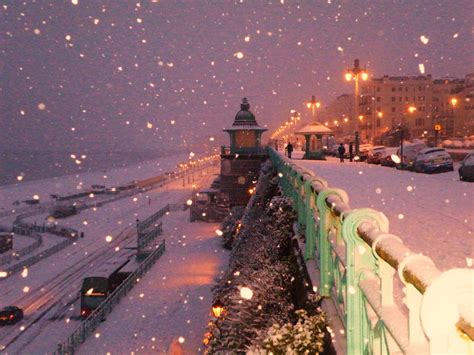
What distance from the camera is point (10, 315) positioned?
2700 centimetres

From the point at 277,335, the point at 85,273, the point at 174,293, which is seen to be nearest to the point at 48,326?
the point at 174,293

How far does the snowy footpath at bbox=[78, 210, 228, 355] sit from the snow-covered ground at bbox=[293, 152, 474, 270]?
780cm

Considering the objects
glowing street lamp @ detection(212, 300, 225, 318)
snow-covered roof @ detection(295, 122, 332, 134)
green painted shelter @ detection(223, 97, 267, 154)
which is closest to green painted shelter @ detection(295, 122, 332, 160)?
snow-covered roof @ detection(295, 122, 332, 134)

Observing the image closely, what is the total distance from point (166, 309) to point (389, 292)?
19.1 metres

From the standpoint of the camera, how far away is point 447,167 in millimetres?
28172

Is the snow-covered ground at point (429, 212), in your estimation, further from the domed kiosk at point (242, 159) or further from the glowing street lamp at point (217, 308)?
the domed kiosk at point (242, 159)

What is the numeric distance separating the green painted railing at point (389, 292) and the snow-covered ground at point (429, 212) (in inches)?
86.8

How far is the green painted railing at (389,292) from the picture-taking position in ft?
5.04

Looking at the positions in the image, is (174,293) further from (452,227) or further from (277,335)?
(277,335)

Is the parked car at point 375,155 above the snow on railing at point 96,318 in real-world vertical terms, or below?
above

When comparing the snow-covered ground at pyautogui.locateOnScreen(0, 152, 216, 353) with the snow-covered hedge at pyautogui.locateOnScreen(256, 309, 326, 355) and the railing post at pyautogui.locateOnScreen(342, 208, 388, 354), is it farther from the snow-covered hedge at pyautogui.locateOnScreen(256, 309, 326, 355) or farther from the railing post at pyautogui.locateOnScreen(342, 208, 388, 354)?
the railing post at pyautogui.locateOnScreen(342, 208, 388, 354)

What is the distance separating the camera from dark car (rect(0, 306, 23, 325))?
87.9 feet

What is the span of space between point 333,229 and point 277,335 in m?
1.46

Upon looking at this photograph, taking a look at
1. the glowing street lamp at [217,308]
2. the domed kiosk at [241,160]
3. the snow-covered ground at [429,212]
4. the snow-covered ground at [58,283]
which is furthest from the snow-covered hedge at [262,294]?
the domed kiosk at [241,160]
